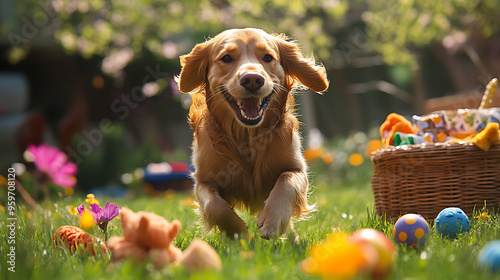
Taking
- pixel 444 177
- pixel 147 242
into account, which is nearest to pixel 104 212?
pixel 147 242

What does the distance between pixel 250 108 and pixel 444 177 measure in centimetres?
131

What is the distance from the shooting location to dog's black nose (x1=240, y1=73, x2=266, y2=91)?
241cm

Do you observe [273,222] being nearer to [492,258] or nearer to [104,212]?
[104,212]

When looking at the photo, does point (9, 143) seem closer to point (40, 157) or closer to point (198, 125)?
point (40, 157)

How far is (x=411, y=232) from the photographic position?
214 centimetres

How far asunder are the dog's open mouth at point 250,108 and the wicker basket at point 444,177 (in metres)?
0.98

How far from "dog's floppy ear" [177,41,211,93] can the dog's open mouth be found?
391 mm

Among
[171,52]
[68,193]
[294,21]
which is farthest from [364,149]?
[68,193]

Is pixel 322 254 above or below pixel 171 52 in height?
below

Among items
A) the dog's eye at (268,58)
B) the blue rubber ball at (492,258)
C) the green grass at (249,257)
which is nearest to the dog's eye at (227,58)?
the dog's eye at (268,58)

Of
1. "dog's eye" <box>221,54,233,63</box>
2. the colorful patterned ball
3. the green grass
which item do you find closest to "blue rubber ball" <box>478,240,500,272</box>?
the green grass

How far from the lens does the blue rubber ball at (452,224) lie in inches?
92.6

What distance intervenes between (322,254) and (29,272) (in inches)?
38.4

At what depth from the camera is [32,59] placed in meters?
9.88
